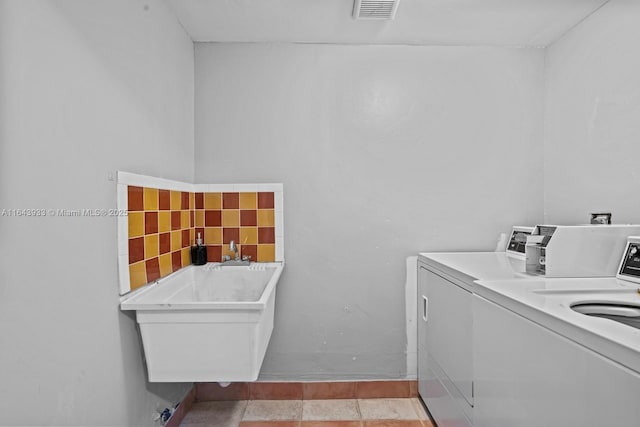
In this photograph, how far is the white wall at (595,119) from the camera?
201 cm

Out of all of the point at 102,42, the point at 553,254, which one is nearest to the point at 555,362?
the point at 553,254

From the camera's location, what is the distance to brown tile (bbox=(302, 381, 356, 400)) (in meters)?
2.61

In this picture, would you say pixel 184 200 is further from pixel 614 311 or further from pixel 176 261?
pixel 614 311

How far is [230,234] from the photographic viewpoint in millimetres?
2629

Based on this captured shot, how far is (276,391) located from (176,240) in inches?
46.3

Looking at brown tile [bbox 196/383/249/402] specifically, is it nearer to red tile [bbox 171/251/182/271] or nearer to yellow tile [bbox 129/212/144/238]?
red tile [bbox 171/251/182/271]

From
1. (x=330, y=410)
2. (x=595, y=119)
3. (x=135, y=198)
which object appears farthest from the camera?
(x=330, y=410)

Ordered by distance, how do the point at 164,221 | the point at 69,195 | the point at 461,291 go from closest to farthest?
the point at 69,195 → the point at 461,291 → the point at 164,221

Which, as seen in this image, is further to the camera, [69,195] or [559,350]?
[69,195]

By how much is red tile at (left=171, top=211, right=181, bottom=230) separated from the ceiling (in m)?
1.12

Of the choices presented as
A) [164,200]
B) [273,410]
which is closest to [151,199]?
[164,200]

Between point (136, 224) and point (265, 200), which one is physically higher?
point (265, 200)

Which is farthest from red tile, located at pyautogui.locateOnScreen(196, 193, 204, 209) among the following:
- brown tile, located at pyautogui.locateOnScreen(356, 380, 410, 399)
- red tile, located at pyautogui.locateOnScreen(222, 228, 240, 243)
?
brown tile, located at pyautogui.locateOnScreen(356, 380, 410, 399)

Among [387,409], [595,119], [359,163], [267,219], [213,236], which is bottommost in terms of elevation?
[387,409]
